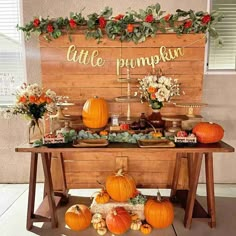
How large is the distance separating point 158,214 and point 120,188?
402 mm

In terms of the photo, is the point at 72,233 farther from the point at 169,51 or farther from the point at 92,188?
the point at 169,51

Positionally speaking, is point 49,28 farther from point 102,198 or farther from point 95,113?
point 102,198

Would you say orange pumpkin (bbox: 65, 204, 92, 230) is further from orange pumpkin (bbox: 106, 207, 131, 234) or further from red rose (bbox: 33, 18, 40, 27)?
red rose (bbox: 33, 18, 40, 27)

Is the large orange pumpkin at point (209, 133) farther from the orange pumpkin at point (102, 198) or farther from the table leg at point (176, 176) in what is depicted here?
the orange pumpkin at point (102, 198)

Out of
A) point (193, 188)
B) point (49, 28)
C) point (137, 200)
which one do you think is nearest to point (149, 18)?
point (49, 28)

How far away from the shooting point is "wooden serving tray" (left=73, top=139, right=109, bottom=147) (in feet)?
7.04

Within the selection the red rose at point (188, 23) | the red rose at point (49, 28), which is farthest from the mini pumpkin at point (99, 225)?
the red rose at point (188, 23)

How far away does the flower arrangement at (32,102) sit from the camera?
2100 mm

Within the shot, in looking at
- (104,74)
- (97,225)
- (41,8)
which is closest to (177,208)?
(97,225)

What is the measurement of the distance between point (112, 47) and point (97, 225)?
1.66 meters

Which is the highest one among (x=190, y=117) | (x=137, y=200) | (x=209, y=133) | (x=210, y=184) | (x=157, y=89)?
(x=157, y=89)

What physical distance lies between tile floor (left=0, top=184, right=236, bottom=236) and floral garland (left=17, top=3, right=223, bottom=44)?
5.76ft

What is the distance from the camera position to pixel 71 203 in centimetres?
287

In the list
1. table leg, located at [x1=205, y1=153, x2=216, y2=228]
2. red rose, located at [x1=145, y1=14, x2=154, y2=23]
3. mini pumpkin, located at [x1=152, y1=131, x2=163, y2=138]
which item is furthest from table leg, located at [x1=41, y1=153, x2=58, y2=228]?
red rose, located at [x1=145, y1=14, x2=154, y2=23]
